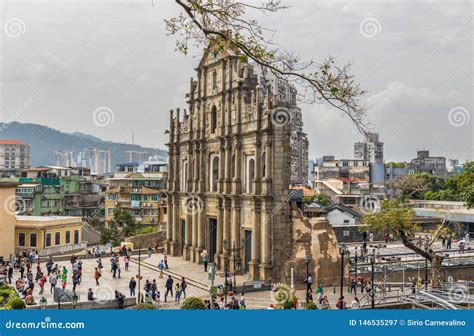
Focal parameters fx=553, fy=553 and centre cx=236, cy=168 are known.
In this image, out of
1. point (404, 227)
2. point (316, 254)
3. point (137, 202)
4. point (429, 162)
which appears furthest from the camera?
point (429, 162)

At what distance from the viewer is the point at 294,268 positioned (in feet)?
107

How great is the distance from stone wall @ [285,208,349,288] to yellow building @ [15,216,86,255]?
81.0 feet

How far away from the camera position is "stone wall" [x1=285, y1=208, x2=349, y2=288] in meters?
32.7

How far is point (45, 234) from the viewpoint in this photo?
48.2 meters

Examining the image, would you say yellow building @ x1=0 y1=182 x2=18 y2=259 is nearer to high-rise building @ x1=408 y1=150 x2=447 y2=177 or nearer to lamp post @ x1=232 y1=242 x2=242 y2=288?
lamp post @ x1=232 y1=242 x2=242 y2=288

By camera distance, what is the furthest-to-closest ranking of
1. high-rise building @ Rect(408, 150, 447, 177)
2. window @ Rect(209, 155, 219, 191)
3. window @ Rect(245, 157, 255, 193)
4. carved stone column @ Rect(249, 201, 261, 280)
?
high-rise building @ Rect(408, 150, 447, 177), window @ Rect(209, 155, 219, 191), window @ Rect(245, 157, 255, 193), carved stone column @ Rect(249, 201, 261, 280)

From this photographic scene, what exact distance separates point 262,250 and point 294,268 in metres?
2.45

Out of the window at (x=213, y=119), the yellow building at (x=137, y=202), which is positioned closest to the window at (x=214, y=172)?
the window at (x=213, y=119)

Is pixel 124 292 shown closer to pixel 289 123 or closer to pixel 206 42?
pixel 289 123

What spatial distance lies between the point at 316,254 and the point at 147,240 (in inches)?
893

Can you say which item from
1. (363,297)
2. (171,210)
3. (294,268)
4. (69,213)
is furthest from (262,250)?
(69,213)

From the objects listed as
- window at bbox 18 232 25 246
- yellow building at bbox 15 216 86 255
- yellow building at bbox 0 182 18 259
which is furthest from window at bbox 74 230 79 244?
yellow building at bbox 0 182 18 259

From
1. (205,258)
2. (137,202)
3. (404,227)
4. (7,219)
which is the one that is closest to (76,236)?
(7,219)

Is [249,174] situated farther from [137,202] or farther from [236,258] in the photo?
[137,202]
